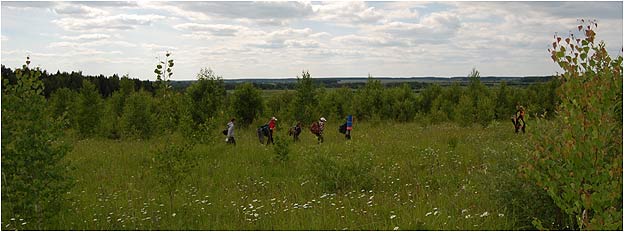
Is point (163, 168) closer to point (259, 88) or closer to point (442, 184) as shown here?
point (442, 184)

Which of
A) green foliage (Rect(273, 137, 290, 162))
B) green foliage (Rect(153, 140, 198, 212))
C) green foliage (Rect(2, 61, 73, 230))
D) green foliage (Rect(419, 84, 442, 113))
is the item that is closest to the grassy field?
green foliage (Rect(273, 137, 290, 162))

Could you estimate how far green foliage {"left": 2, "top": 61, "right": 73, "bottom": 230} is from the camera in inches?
259

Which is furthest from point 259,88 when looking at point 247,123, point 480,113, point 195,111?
point 480,113

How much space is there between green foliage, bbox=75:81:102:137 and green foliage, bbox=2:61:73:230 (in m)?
18.4

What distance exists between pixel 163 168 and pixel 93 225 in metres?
1.30

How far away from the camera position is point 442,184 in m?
9.54

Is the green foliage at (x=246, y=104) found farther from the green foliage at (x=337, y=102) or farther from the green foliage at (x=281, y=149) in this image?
the green foliage at (x=281, y=149)

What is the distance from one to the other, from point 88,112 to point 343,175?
1950 centimetres

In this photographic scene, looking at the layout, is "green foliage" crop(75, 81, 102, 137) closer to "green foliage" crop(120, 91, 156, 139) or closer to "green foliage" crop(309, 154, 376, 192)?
"green foliage" crop(120, 91, 156, 139)

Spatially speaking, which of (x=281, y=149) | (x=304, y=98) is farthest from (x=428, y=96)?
(x=281, y=149)

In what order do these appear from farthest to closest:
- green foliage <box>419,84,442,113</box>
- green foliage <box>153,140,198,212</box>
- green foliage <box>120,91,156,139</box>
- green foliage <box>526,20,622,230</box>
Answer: green foliage <box>419,84,442,113</box> < green foliage <box>120,91,156,139</box> < green foliage <box>153,140,198,212</box> < green foliage <box>526,20,622,230</box>

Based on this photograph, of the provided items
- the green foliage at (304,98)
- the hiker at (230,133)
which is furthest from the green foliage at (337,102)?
the hiker at (230,133)

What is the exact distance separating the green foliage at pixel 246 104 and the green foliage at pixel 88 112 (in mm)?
7154

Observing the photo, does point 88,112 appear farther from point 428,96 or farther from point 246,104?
point 428,96
